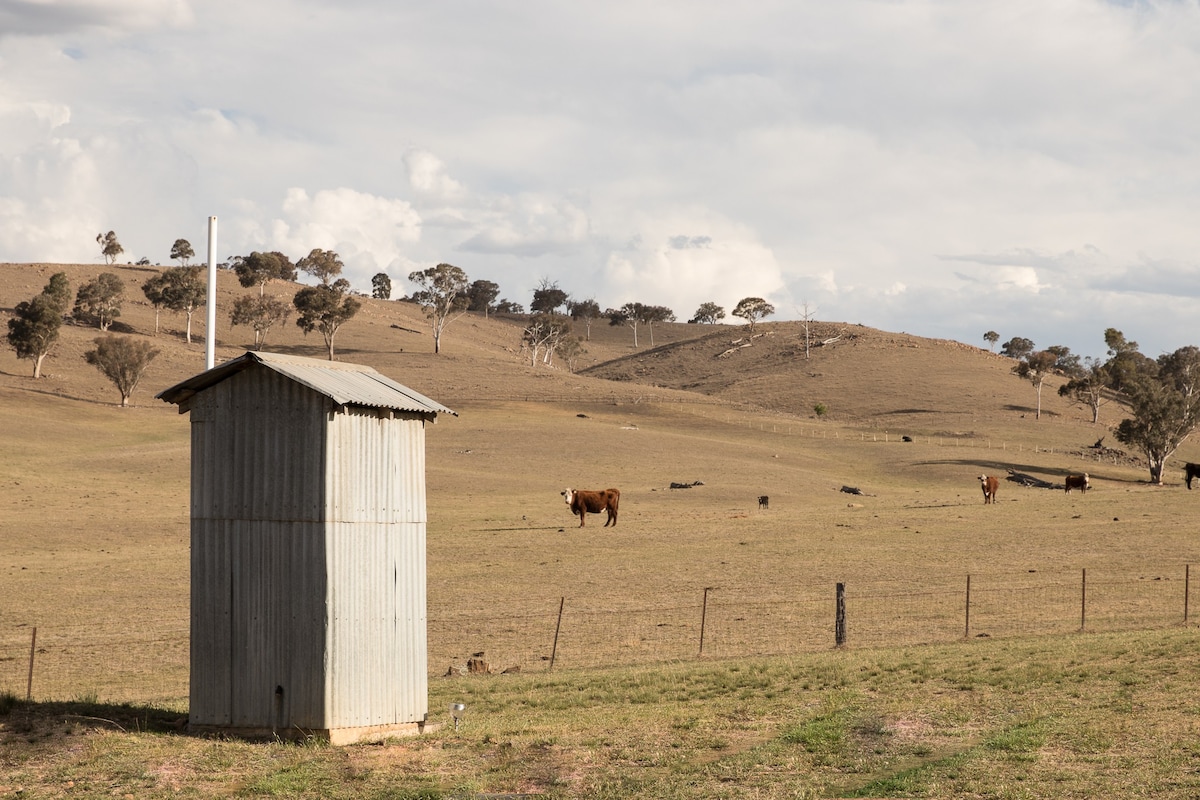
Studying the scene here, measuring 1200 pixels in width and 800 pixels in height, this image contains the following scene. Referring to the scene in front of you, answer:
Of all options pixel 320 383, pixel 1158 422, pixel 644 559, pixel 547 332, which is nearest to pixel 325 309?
pixel 547 332

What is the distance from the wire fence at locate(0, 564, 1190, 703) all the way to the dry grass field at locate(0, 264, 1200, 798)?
0.12 m

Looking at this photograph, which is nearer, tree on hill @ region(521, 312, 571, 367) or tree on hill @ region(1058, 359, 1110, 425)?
tree on hill @ region(1058, 359, 1110, 425)

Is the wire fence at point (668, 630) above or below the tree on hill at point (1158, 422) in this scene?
below

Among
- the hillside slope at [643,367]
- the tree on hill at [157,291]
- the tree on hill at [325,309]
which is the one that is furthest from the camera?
the tree on hill at [157,291]

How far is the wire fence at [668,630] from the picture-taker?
21125mm

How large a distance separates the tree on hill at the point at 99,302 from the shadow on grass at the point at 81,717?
393 ft

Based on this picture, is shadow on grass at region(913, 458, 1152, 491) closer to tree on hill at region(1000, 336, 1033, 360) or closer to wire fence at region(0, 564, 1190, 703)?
wire fence at region(0, 564, 1190, 703)

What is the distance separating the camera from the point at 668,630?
2442cm

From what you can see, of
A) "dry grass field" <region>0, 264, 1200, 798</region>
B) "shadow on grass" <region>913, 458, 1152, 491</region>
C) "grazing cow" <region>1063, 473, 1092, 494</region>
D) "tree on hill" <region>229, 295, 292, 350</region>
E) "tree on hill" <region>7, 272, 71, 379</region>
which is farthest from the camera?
"tree on hill" <region>229, 295, 292, 350</region>

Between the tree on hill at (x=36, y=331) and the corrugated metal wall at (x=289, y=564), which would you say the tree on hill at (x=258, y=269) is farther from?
the corrugated metal wall at (x=289, y=564)

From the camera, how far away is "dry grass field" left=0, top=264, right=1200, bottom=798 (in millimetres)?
12930

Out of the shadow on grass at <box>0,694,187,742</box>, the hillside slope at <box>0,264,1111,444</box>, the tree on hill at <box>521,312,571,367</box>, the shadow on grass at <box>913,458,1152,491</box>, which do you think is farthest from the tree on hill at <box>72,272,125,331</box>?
the shadow on grass at <box>0,694,187,742</box>

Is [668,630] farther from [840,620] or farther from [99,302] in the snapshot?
[99,302]

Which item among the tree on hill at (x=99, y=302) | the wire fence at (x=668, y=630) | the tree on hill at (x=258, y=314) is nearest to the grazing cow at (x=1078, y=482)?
the wire fence at (x=668, y=630)
